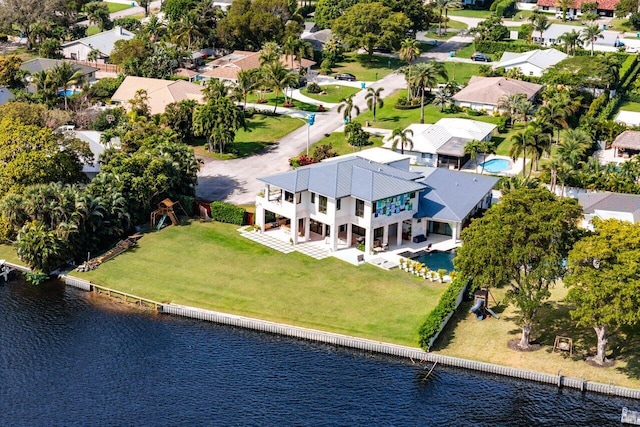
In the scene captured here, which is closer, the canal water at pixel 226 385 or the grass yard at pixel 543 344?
the canal water at pixel 226 385

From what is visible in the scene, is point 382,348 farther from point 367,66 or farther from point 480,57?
point 480,57

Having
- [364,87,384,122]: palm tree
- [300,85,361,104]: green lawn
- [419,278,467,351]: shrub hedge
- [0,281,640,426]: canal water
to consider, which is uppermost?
[364,87,384,122]: palm tree

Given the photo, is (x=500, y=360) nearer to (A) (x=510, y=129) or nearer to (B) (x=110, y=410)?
(B) (x=110, y=410)

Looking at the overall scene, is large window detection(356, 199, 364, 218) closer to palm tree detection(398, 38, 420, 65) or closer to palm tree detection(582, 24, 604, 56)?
palm tree detection(398, 38, 420, 65)

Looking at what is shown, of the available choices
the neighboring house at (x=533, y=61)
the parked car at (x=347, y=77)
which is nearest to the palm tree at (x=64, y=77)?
the parked car at (x=347, y=77)

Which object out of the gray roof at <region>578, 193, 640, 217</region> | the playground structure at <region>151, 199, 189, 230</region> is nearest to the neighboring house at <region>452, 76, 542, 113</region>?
the gray roof at <region>578, 193, 640, 217</region>

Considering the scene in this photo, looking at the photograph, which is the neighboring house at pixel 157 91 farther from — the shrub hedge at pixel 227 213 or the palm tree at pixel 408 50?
the palm tree at pixel 408 50

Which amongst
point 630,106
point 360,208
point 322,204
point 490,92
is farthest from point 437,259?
point 630,106
